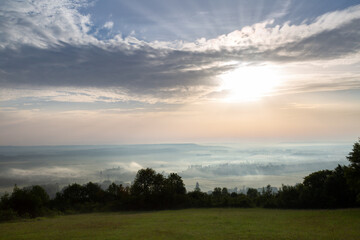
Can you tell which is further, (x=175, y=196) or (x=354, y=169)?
(x=175, y=196)

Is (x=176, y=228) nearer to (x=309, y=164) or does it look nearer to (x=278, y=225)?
(x=278, y=225)

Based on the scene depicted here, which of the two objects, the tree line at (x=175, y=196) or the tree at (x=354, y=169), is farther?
the tree line at (x=175, y=196)

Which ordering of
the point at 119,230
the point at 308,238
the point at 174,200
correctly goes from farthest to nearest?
the point at 174,200, the point at 119,230, the point at 308,238

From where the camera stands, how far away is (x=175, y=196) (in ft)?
166

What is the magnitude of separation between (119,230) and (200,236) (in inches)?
345

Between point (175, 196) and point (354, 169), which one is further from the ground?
point (354, 169)

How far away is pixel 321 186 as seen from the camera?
41.1m

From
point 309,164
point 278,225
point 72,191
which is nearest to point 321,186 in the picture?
point 278,225

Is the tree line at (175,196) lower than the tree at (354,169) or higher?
lower

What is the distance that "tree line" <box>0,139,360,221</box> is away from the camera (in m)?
38.9

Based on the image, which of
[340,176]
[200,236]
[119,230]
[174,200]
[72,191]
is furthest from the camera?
[72,191]

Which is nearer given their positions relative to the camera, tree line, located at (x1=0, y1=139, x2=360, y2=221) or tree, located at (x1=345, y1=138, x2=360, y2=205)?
tree, located at (x1=345, y1=138, x2=360, y2=205)

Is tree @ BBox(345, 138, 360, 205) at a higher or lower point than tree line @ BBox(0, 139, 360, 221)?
higher

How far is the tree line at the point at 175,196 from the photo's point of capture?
38.9 m
